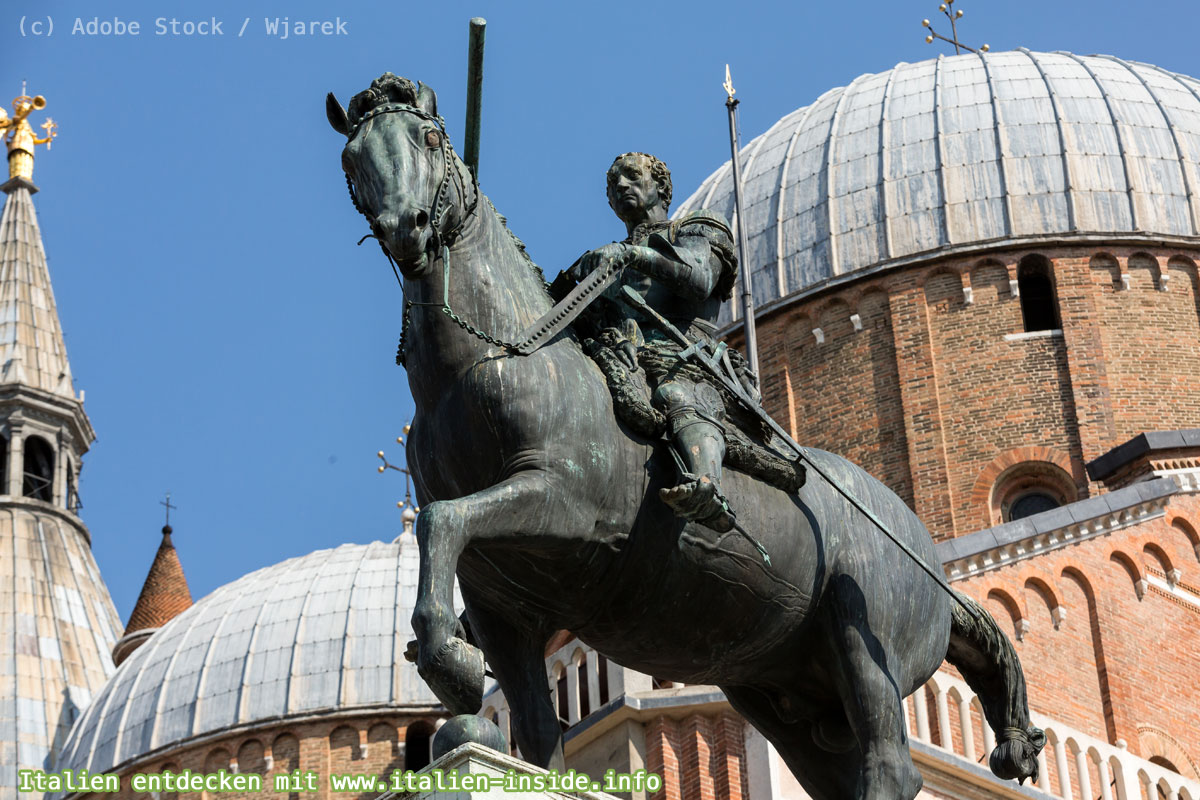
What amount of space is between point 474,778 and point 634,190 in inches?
110

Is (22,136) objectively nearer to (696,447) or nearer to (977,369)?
(977,369)

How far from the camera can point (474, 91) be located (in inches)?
332

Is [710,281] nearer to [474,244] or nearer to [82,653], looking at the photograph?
[474,244]

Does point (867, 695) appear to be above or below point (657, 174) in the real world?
below

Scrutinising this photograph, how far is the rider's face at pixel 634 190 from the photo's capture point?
361 inches

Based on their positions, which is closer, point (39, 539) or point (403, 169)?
point (403, 169)

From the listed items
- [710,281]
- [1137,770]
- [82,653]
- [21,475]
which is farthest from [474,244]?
[21,475]

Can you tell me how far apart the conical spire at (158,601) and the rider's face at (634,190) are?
3678cm

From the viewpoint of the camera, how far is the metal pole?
828cm

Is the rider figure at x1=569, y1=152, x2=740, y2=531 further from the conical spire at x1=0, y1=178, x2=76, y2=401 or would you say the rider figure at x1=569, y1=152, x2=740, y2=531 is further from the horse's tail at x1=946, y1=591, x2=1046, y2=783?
the conical spire at x1=0, y1=178, x2=76, y2=401

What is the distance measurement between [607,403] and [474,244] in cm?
74

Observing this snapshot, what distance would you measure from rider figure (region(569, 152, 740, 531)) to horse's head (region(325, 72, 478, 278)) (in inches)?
29.6

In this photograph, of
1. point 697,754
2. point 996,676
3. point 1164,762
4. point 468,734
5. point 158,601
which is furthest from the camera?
point 158,601

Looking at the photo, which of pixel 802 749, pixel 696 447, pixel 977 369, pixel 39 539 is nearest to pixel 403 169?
pixel 696 447
